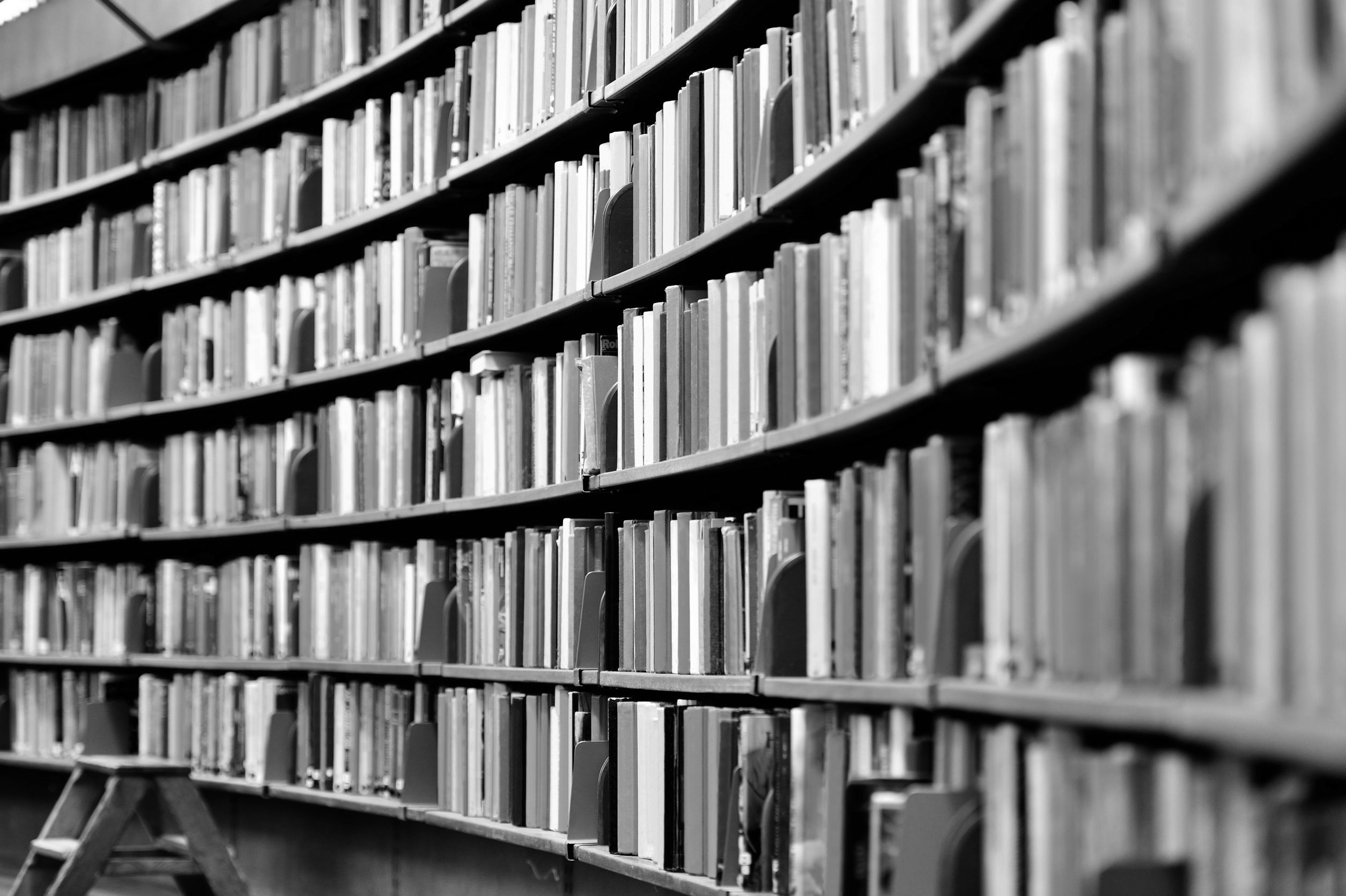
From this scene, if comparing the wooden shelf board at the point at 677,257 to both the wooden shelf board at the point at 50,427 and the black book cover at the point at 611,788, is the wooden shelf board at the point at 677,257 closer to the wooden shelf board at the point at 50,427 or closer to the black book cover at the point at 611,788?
the black book cover at the point at 611,788

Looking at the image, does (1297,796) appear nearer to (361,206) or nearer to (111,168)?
(361,206)

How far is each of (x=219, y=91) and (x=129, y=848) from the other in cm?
219

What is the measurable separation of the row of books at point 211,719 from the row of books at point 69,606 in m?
0.24

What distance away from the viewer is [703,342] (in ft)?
9.58

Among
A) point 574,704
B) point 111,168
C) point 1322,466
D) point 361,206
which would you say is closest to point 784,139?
point 574,704

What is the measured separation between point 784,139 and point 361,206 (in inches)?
77.0

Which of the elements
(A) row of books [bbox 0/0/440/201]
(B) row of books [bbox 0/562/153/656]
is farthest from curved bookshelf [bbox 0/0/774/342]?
(B) row of books [bbox 0/562/153/656]

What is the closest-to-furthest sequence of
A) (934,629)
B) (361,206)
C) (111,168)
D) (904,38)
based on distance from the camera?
(934,629), (904,38), (361,206), (111,168)

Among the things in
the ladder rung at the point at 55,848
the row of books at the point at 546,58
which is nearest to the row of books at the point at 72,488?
the ladder rung at the point at 55,848

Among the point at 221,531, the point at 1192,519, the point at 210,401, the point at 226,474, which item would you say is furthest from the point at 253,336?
the point at 1192,519

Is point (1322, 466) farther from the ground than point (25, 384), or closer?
closer

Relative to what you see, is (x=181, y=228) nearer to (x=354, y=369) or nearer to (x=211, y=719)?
(x=354, y=369)

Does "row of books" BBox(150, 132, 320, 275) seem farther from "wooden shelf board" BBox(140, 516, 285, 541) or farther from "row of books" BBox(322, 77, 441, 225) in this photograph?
"wooden shelf board" BBox(140, 516, 285, 541)

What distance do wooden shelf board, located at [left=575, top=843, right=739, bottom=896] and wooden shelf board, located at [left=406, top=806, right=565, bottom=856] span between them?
0.07 m
